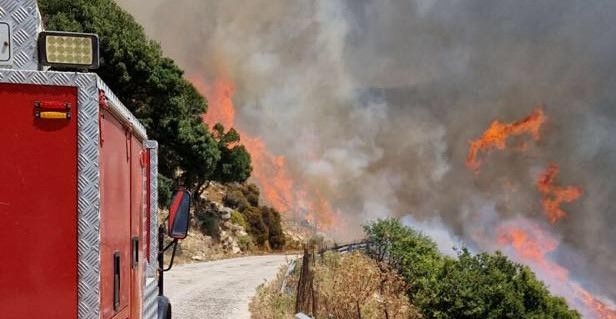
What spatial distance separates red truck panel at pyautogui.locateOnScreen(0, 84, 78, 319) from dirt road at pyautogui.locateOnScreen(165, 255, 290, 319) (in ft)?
34.1

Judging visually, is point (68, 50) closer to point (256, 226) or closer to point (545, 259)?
point (256, 226)

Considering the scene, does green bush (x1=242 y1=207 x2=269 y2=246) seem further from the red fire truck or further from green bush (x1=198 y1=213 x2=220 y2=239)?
the red fire truck

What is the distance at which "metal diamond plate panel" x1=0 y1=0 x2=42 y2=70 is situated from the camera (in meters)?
3.20

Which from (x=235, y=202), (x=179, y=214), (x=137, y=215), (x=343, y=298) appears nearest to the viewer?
(x=137, y=215)

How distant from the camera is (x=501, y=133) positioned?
6384cm

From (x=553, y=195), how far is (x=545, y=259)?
7.91 meters

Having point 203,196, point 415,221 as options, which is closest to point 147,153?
point 203,196

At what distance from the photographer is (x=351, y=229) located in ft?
168

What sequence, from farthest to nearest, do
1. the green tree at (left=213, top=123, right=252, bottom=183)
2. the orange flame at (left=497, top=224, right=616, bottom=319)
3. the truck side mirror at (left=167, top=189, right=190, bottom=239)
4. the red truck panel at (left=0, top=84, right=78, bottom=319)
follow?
the orange flame at (left=497, top=224, right=616, bottom=319) < the green tree at (left=213, top=123, right=252, bottom=183) < the truck side mirror at (left=167, top=189, right=190, bottom=239) < the red truck panel at (left=0, top=84, right=78, bottom=319)

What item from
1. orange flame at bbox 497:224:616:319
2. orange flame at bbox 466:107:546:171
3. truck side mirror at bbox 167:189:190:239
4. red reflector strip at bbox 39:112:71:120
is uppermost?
orange flame at bbox 466:107:546:171

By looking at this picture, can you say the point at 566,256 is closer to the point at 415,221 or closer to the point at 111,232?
the point at 415,221

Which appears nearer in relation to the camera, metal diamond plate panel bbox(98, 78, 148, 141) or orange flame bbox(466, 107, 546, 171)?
metal diamond plate panel bbox(98, 78, 148, 141)

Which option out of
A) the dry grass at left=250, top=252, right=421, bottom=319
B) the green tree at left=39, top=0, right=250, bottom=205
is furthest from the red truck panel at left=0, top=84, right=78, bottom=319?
the green tree at left=39, top=0, right=250, bottom=205

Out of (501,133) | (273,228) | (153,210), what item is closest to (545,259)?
(501,133)
